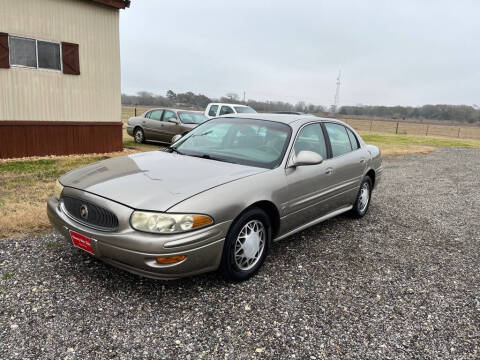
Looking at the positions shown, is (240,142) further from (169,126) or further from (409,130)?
(409,130)

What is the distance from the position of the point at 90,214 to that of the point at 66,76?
303 inches

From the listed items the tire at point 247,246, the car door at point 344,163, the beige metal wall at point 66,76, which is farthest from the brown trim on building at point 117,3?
the tire at point 247,246

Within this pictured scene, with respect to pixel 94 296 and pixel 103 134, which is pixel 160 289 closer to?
pixel 94 296

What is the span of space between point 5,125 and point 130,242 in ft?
25.3

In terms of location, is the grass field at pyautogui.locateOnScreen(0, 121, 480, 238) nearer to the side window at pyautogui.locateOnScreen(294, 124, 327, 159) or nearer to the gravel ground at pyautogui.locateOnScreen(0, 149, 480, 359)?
the gravel ground at pyautogui.locateOnScreen(0, 149, 480, 359)

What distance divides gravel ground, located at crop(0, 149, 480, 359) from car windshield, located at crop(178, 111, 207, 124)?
9.50 meters

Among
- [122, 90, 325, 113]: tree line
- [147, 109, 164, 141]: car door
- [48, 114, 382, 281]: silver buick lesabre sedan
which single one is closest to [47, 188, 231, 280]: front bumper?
[48, 114, 382, 281]: silver buick lesabre sedan

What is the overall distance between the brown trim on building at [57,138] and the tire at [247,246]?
7.85 metres

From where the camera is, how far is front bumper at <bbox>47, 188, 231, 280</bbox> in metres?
2.62

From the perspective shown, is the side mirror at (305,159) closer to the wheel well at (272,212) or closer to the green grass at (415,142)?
the wheel well at (272,212)

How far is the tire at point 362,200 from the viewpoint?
5.24 meters

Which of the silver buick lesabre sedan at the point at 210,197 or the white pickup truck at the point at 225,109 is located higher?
the white pickup truck at the point at 225,109

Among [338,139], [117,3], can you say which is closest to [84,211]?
[338,139]

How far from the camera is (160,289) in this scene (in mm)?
3080
